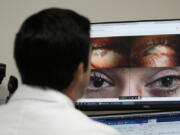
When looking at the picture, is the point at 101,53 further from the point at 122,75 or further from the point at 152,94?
the point at 152,94

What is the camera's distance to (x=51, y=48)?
0.81 m

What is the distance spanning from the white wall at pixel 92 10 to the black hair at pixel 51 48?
2.78 ft

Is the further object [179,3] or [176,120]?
[179,3]

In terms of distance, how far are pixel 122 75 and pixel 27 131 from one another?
81 centimetres

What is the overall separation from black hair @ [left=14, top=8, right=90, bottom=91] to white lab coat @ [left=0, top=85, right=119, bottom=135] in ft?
0.13

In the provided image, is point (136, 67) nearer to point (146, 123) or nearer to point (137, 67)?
point (137, 67)

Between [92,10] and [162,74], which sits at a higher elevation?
[92,10]

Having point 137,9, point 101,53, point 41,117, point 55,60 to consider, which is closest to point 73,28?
point 55,60

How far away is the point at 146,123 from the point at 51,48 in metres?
0.75

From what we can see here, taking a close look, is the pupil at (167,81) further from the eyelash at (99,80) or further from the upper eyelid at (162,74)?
the eyelash at (99,80)

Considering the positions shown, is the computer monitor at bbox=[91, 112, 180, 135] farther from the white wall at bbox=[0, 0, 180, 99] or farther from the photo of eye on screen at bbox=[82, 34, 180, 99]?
the white wall at bbox=[0, 0, 180, 99]

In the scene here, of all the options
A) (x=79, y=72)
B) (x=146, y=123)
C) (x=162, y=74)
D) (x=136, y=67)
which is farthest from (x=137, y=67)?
(x=79, y=72)

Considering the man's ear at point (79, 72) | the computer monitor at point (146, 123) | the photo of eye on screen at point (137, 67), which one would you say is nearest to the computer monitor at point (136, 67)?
the photo of eye on screen at point (137, 67)

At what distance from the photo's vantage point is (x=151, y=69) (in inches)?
59.0
